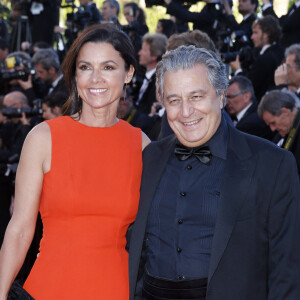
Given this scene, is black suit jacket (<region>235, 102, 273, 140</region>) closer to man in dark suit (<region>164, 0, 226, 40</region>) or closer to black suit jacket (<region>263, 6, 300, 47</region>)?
man in dark suit (<region>164, 0, 226, 40</region>)

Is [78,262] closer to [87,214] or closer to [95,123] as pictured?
[87,214]

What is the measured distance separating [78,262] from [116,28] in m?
1.10

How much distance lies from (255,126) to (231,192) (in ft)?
12.4

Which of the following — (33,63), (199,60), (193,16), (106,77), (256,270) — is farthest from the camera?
(33,63)

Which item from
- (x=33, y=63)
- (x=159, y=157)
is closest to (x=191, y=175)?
(x=159, y=157)

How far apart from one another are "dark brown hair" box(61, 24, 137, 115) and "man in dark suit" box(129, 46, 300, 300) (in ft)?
1.27

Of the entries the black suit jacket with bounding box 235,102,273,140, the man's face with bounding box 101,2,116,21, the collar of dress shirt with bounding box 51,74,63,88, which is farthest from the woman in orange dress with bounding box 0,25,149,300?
the man's face with bounding box 101,2,116,21

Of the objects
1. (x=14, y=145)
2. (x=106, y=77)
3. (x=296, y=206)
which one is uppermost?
(x=106, y=77)

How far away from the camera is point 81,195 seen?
8.84 feet

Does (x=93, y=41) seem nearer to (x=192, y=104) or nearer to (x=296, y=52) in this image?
(x=192, y=104)

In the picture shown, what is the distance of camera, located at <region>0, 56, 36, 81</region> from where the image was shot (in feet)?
25.7

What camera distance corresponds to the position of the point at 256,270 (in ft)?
7.60

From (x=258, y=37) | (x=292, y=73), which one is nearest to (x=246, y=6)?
(x=258, y=37)

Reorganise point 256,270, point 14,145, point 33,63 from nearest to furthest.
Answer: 1. point 256,270
2. point 14,145
3. point 33,63
